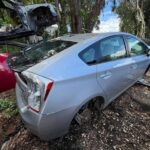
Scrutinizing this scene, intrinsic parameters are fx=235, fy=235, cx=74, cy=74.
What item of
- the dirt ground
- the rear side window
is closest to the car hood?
the dirt ground

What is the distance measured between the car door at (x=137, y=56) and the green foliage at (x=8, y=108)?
8.01ft

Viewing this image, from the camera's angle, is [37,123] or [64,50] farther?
[64,50]

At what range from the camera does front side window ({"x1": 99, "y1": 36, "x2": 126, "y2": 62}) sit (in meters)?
3.92

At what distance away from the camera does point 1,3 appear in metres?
7.19

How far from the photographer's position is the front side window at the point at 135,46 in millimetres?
4736

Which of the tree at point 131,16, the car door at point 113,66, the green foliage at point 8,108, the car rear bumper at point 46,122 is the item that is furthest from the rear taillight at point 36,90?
the tree at point 131,16

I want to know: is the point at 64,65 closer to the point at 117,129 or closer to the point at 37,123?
the point at 37,123

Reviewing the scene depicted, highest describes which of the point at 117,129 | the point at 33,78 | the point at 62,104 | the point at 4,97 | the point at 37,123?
the point at 33,78

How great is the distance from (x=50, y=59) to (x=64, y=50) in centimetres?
32

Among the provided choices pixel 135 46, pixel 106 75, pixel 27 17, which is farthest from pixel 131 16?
pixel 106 75

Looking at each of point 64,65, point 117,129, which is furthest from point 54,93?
point 117,129

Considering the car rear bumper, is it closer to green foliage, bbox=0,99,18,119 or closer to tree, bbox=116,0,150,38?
green foliage, bbox=0,99,18,119

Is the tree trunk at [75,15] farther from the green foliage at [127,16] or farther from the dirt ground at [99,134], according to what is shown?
the green foliage at [127,16]

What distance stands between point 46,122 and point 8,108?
177 cm
